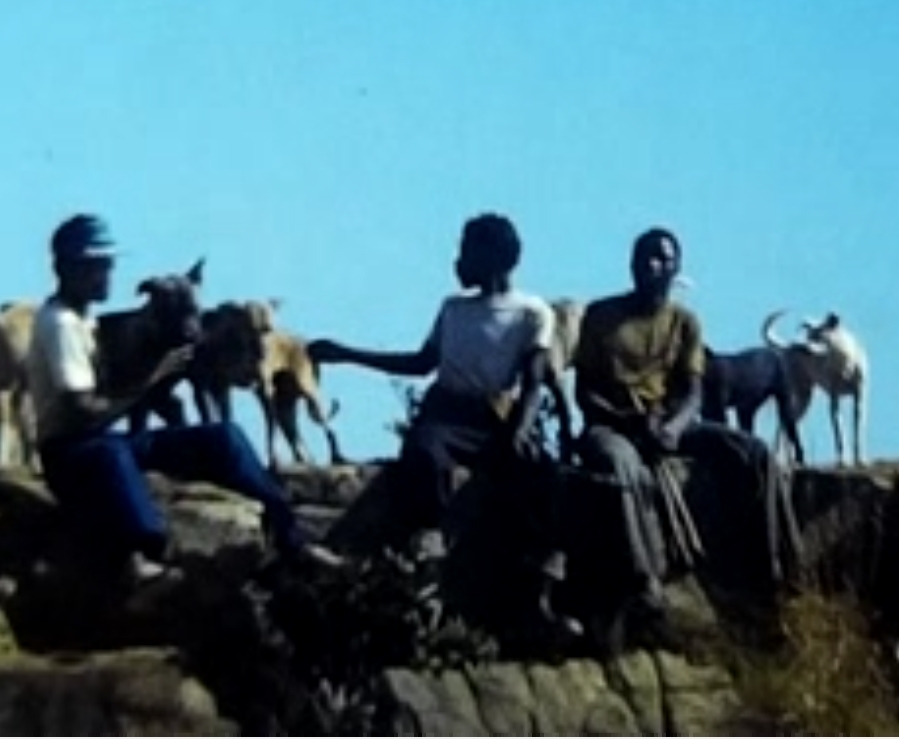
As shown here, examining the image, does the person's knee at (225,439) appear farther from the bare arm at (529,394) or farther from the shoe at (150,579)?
the bare arm at (529,394)

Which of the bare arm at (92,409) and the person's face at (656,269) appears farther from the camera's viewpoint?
the person's face at (656,269)

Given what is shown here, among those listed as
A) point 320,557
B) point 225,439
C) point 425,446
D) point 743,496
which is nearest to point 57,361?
point 225,439

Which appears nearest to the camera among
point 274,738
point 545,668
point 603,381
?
point 274,738

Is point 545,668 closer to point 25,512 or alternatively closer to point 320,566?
point 320,566

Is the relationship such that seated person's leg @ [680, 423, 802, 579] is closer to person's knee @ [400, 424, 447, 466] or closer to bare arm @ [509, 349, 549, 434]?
bare arm @ [509, 349, 549, 434]

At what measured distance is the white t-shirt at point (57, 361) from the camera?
12.0m

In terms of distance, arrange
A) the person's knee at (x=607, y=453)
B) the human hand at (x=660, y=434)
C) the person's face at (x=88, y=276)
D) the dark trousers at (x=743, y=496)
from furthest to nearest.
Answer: the dark trousers at (x=743, y=496) → the human hand at (x=660, y=434) → the person's knee at (x=607, y=453) → the person's face at (x=88, y=276)

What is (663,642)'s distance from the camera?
42.6 feet

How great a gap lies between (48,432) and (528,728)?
2142 mm

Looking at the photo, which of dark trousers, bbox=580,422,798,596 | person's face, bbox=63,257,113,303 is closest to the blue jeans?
person's face, bbox=63,257,113,303

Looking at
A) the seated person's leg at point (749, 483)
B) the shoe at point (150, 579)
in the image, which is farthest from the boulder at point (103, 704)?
the seated person's leg at point (749, 483)

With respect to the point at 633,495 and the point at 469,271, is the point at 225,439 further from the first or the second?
the point at 633,495

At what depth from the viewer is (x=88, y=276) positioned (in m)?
12.2

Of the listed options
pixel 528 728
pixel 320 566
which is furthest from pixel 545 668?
pixel 320 566
